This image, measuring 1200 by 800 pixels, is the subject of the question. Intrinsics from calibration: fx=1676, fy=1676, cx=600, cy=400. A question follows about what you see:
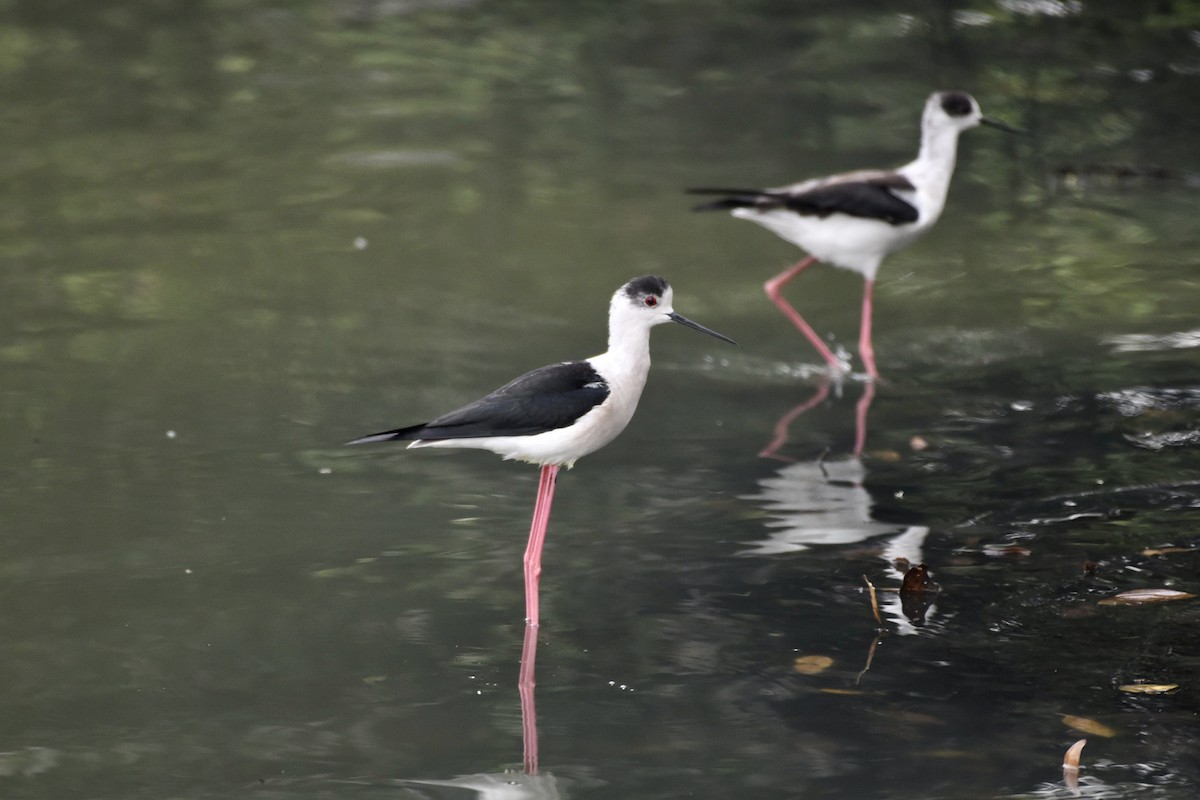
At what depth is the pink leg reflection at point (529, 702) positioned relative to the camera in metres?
5.17

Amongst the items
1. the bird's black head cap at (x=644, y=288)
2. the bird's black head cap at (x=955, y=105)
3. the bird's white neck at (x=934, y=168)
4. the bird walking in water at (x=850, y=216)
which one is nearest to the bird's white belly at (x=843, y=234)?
the bird walking in water at (x=850, y=216)

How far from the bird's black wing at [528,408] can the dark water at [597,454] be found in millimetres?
709

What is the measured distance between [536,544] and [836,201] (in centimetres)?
412

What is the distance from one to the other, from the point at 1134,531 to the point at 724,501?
1.76m

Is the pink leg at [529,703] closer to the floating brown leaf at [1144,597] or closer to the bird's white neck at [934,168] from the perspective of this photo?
the floating brown leaf at [1144,597]

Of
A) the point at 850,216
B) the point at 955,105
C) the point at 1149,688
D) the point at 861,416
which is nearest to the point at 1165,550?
the point at 1149,688

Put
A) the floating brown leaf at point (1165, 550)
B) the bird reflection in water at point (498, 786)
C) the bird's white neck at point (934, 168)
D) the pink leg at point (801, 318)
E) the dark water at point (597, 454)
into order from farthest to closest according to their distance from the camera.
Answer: the bird's white neck at point (934, 168), the pink leg at point (801, 318), the floating brown leaf at point (1165, 550), the dark water at point (597, 454), the bird reflection in water at point (498, 786)

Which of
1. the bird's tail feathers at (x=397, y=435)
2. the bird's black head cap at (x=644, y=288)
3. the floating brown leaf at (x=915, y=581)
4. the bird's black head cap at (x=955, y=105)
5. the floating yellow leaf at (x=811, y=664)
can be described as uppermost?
the bird's black head cap at (x=955, y=105)

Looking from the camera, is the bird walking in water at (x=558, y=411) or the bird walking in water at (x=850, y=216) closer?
the bird walking in water at (x=558, y=411)

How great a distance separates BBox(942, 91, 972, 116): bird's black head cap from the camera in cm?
1049

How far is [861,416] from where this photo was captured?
8.80m

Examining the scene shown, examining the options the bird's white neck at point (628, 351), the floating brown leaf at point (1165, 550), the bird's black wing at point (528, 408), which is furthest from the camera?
the floating brown leaf at point (1165, 550)

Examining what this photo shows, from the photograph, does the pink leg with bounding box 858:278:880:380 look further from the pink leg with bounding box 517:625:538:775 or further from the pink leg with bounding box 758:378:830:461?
the pink leg with bounding box 517:625:538:775

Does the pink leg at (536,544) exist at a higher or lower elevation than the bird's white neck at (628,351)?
lower
